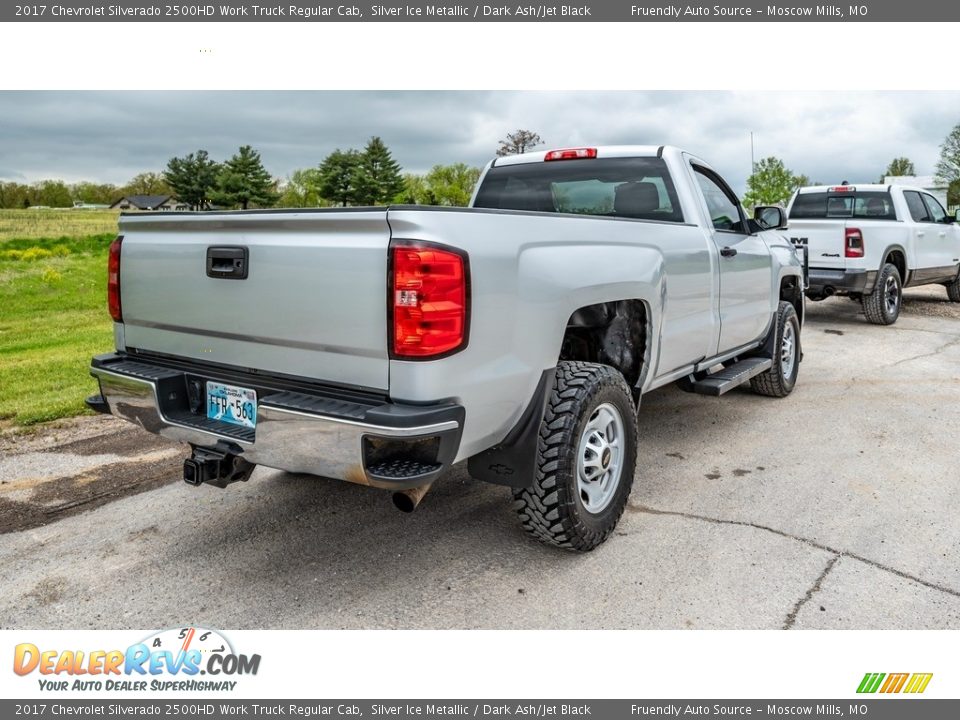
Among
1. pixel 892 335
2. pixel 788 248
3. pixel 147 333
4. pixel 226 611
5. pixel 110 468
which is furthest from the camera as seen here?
pixel 892 335

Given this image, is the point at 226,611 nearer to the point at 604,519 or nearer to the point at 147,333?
the point at 147,333

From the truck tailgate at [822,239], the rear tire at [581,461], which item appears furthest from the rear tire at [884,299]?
the rear tire at [581,461]

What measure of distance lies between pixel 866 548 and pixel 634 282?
170 cm

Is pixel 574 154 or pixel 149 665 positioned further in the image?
pixel 574 154

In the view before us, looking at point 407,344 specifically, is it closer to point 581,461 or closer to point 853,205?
point 581,461

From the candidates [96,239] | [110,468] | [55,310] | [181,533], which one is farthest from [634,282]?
[96,239]

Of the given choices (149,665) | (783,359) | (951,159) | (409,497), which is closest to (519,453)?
(409,497)

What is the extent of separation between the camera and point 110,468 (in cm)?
475

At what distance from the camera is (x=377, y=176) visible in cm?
7731

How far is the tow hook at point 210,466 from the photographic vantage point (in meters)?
→ 3.13

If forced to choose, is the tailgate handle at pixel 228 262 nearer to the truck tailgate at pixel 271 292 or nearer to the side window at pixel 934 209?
the truck tailgate at pixel 271 292

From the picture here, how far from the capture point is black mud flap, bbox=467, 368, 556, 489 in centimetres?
318

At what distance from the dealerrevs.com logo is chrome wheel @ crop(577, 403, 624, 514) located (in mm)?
1619

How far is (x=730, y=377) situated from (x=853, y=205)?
25.5 ft
